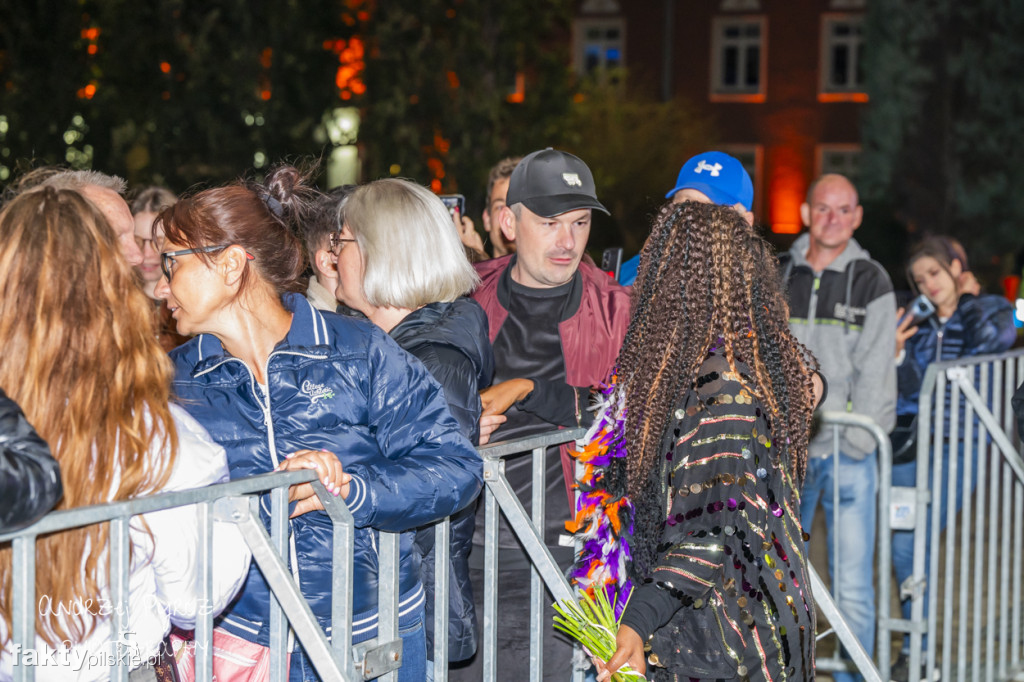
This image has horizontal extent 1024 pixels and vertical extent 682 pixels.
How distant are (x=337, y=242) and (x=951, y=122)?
25205 mm

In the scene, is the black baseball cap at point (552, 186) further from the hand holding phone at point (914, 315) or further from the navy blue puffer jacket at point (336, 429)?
the hand holding phone at point (914, 315)

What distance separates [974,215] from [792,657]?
24.4 meters

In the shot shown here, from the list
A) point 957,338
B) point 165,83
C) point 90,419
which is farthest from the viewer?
point 165,83

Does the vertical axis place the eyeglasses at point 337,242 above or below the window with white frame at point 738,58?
below

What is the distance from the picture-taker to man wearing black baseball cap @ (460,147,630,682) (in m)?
3.51

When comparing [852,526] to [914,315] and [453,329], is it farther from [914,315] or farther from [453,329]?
[453,329]

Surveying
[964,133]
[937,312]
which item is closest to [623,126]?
[964,133]

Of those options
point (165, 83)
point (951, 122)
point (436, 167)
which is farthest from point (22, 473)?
point (951, 122)

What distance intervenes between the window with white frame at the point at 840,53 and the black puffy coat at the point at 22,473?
108 ft

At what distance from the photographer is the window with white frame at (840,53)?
105 ft

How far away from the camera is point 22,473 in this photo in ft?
5.78

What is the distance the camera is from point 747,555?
2518 mm

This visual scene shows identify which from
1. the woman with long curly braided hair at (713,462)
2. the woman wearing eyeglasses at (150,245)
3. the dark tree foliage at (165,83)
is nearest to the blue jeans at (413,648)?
the woman with long curly braided hair at (713,462)

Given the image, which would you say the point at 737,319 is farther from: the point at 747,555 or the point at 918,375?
the point at 918,375
